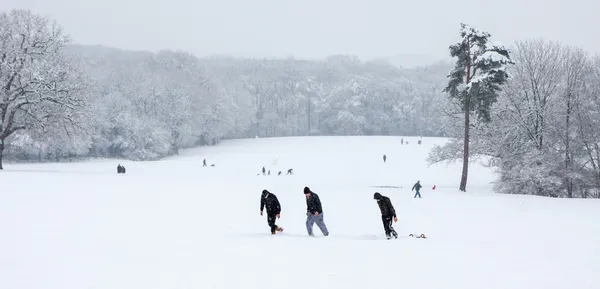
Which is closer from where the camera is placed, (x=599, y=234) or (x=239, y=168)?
(x=599, y=234)

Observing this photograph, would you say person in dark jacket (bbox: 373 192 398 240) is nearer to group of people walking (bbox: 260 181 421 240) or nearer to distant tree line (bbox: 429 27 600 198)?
group of people walking (bbox: 260 181 421 240)

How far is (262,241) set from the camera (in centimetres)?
1243

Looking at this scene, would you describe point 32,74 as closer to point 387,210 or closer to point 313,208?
point 313,208

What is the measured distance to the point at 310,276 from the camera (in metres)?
8.77

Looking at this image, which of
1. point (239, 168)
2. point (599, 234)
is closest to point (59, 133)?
point (239, 168)

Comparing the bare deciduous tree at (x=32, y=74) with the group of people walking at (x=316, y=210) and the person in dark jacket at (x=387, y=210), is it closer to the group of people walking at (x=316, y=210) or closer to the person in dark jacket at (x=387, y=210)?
the group of people walking at (x=316, y=210)

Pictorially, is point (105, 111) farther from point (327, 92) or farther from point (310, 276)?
point (327, 92)

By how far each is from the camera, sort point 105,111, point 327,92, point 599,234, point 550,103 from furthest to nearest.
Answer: point 327,92 → point 105,111 → point 550,103 → point 599,234

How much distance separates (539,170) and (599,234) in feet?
53.2

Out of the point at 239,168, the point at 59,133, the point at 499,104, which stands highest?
the point at 499,104

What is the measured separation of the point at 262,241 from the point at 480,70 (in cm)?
2345

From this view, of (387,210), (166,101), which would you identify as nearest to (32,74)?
(387,210)

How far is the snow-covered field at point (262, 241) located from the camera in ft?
28.2

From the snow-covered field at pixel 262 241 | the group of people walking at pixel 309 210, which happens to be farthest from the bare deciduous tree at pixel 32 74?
the group of people walking at pixel 309 210
